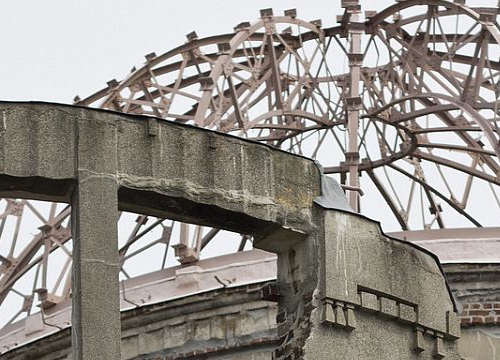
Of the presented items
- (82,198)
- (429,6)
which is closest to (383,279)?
(82,198)

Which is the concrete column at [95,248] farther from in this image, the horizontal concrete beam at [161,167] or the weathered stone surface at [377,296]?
the weathered stone surface at [377,296]

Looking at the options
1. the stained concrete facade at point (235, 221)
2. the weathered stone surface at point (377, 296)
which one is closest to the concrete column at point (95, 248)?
the stained concrete facade at point (235, 221)

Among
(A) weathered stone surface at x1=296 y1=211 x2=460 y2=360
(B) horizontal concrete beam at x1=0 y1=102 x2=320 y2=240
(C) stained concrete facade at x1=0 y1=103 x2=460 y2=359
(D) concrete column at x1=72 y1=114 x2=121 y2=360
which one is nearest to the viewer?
(D) concrete column at x1=72 y1=114 x2=121 y2=360

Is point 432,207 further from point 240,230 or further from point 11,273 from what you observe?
point 240,230

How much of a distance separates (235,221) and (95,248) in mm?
1698

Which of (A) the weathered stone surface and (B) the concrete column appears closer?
(B) the concrete column

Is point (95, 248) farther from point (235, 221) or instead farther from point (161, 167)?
point (235, 221)

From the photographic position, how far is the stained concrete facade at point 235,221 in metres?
16.8

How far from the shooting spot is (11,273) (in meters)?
31.5

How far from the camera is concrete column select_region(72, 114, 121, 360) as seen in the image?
16438 millimetres

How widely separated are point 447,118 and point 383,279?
13875 mm

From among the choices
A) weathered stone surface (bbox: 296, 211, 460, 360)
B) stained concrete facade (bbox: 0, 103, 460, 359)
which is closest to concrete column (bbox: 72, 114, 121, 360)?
stained concrete facade (bbox: 0, 103, 460, 359)

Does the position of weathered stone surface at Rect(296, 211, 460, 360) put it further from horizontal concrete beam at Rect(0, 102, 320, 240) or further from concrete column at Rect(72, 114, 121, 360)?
concrete column at Rect(72, 114, 121, 360)

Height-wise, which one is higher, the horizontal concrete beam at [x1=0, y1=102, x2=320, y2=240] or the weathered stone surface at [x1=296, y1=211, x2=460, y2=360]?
the horizontal concrete beam at [x1=0, y1=102, x2=320, y2=240]
